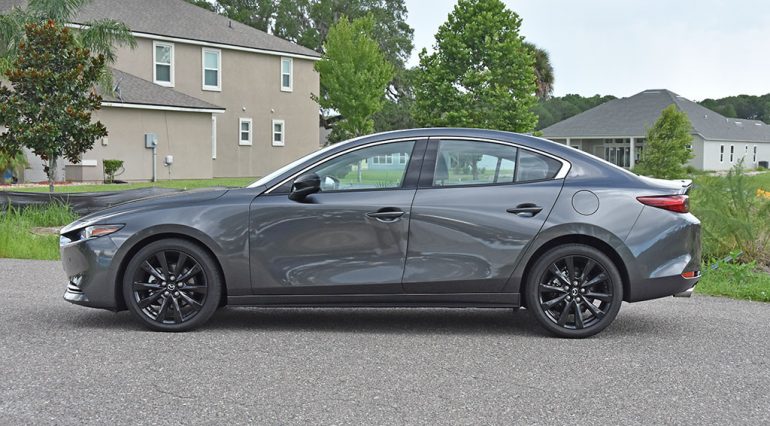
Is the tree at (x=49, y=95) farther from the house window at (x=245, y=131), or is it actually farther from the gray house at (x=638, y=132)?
the gray house at (x=638, y=132)

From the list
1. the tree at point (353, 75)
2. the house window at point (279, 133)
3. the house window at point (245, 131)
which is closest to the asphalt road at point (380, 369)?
the tree at point (353, 75)

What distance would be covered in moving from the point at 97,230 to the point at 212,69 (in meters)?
34.0

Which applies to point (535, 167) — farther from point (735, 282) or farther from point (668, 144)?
point (668, 144)

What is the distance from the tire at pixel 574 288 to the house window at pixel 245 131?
115 ft

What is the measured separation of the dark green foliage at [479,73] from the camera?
37.6 m

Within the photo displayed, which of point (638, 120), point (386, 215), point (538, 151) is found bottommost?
point (386, 215)

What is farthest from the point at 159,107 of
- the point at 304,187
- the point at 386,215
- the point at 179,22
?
the point at 386,215

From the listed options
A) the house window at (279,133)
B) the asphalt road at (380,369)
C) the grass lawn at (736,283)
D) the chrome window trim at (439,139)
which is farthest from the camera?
the house window at (279,133)

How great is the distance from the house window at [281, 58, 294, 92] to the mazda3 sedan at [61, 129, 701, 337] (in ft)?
120

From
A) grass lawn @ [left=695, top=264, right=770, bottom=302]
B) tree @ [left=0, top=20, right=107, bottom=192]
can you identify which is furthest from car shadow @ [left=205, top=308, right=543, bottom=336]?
tree @ [left=0, top=20, right=107, bottom=192]

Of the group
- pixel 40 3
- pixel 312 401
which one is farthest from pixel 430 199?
pixel 40 3

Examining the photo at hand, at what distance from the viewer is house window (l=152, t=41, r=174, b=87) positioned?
3753cm

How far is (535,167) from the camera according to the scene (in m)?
Answer: 6.57

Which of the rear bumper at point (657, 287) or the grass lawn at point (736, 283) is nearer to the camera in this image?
the rear bumper at point (657, 287)
